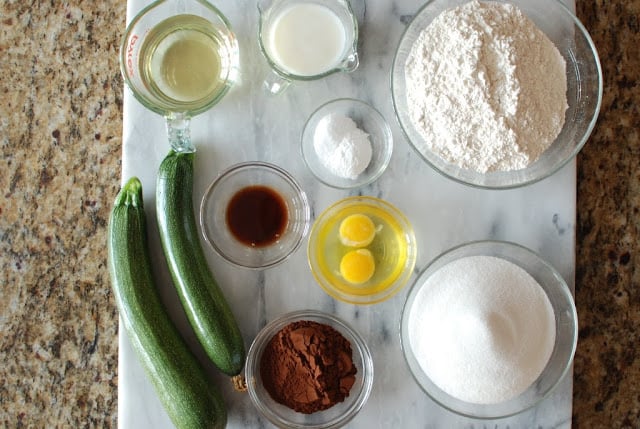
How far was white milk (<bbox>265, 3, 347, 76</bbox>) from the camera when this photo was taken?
1.60 metres

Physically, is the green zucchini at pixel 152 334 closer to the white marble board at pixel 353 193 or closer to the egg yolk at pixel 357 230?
the white marble board at pixel 353 193

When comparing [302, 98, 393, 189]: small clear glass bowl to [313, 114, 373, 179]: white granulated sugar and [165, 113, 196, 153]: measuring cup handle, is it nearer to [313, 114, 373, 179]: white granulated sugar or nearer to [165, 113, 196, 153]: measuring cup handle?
[313, 114, 373, 179]: white granulated sugar

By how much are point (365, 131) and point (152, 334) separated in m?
0.81

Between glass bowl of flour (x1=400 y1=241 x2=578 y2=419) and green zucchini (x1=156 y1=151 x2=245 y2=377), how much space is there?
1.55ft

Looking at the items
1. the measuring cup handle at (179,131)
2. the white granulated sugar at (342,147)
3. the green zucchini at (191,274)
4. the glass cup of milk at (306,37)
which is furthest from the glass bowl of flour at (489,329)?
the measuring cup handle at (179,131)

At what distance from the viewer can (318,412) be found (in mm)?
1608

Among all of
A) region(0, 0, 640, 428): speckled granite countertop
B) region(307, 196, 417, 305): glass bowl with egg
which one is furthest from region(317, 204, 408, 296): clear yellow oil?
region(0, 0, 640, 428): speckled granite countertop

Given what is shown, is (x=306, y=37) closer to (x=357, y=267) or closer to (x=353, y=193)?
(x=353, y=193)

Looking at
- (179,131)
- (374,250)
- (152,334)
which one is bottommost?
(152,334)

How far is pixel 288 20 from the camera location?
5.29 feet

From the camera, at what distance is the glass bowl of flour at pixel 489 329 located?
1425 millimetres

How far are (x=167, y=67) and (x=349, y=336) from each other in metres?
0.92

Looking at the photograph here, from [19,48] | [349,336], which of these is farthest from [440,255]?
[19,48]

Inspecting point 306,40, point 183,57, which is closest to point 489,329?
point 306,40
